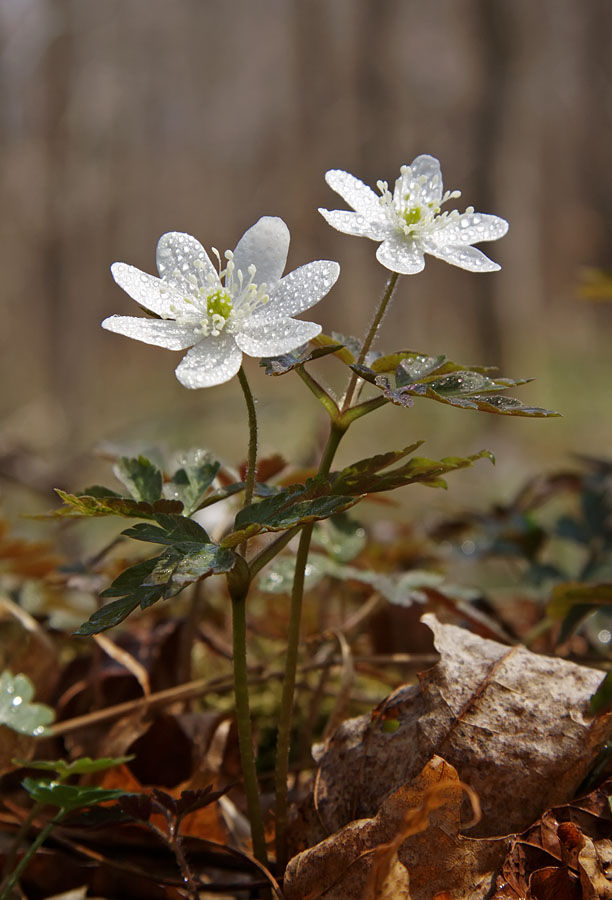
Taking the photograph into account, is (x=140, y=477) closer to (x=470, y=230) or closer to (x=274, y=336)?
(x=274, y=336)

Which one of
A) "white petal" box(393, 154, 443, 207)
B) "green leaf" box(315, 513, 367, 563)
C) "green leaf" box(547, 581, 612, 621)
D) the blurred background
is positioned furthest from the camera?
the blurred background

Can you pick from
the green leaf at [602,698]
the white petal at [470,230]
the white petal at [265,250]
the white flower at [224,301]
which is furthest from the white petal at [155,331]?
the green leaf at [602,698]

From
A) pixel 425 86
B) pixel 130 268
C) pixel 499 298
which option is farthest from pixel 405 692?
pixel 425 86

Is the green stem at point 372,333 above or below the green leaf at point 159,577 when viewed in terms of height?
above

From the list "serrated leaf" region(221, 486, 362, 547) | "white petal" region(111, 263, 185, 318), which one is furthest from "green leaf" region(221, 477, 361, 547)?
"white petal" region(111, 263, 185, 318)

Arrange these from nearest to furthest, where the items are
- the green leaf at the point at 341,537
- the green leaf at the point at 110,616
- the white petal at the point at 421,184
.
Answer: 1. the green leaf at the point at 110,616
2. the white petal at the point at 421,184
3. the green leaf at the point at 341,537

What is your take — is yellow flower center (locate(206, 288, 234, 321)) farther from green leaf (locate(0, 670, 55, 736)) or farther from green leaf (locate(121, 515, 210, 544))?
green leaf (locate(0, 670, 55, 736))

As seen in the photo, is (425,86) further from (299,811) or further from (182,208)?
(299,811)

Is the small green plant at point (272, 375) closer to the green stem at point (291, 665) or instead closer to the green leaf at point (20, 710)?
the green stem at point (291, 665)
